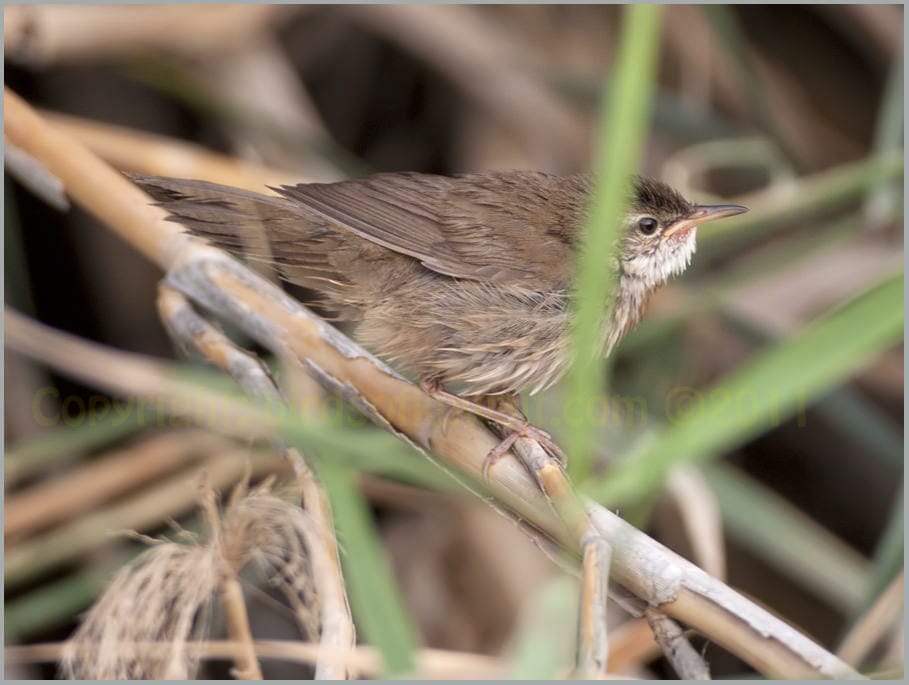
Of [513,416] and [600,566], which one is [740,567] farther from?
[600,566]

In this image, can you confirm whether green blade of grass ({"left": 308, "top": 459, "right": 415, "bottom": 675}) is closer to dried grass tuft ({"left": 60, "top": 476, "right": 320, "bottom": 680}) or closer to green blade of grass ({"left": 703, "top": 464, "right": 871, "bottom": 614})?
dried grass tuft ({"left": 60, "top": 476, "right": 320, "bottom": 680})

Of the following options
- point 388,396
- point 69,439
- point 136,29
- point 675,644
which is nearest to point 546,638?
point 675,644

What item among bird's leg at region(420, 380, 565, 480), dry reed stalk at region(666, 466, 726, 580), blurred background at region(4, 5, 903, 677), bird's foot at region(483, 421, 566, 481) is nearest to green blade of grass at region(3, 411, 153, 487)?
blurred background at region(4, 5, 903, 677)

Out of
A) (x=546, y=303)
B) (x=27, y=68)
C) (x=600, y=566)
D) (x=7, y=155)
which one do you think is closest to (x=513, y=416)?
(x=546, y=303)

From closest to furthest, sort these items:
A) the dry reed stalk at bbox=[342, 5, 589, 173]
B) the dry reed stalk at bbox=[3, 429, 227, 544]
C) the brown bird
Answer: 1. the brown bird
2. the dry reed stalk at bbox=[3, 429, 227, 544]
3. the dry reed stalk at bbox=[342, 5, 589, 173]

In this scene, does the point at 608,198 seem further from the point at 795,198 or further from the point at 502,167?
the point at 502,167

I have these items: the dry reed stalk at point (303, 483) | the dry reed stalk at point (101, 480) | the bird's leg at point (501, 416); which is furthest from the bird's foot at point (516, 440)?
the dry reed stalk at point (101, 480)
